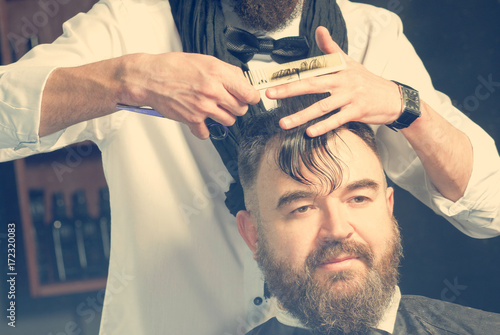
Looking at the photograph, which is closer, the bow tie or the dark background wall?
the bow tie

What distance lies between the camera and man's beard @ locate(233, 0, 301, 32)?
70.7 inches

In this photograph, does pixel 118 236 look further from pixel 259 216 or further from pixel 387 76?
pixel 387 76

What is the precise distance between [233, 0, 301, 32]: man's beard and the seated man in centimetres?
34

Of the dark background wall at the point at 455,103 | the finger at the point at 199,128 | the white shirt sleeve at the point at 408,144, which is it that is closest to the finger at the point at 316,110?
the finger at the point at 199,128

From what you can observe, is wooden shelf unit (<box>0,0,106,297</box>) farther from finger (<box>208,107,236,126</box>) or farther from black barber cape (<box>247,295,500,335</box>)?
finger (<box>208,107,236,126</box>)

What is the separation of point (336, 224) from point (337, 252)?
7 centimetres

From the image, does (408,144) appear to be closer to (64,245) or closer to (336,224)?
(336,224)

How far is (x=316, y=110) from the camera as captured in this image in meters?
1.40

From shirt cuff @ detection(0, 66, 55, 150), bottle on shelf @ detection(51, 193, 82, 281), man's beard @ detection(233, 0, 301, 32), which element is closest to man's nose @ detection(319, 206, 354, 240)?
man's beard @ detection(233, 0, 301, 32)

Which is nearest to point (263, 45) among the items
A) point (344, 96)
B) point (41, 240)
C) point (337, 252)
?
point (344, 96)

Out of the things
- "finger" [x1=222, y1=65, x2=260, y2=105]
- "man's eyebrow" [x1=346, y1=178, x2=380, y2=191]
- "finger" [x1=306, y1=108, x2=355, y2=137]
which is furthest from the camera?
"man's eyebrow" [x1=346, y1=178, x2=380, y2=191]

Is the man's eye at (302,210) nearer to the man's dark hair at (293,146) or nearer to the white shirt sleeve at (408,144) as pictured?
the man's dark hair at (293,146)

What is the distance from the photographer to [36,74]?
1.52 m

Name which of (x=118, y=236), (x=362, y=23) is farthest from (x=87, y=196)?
(x=362, y=23)
